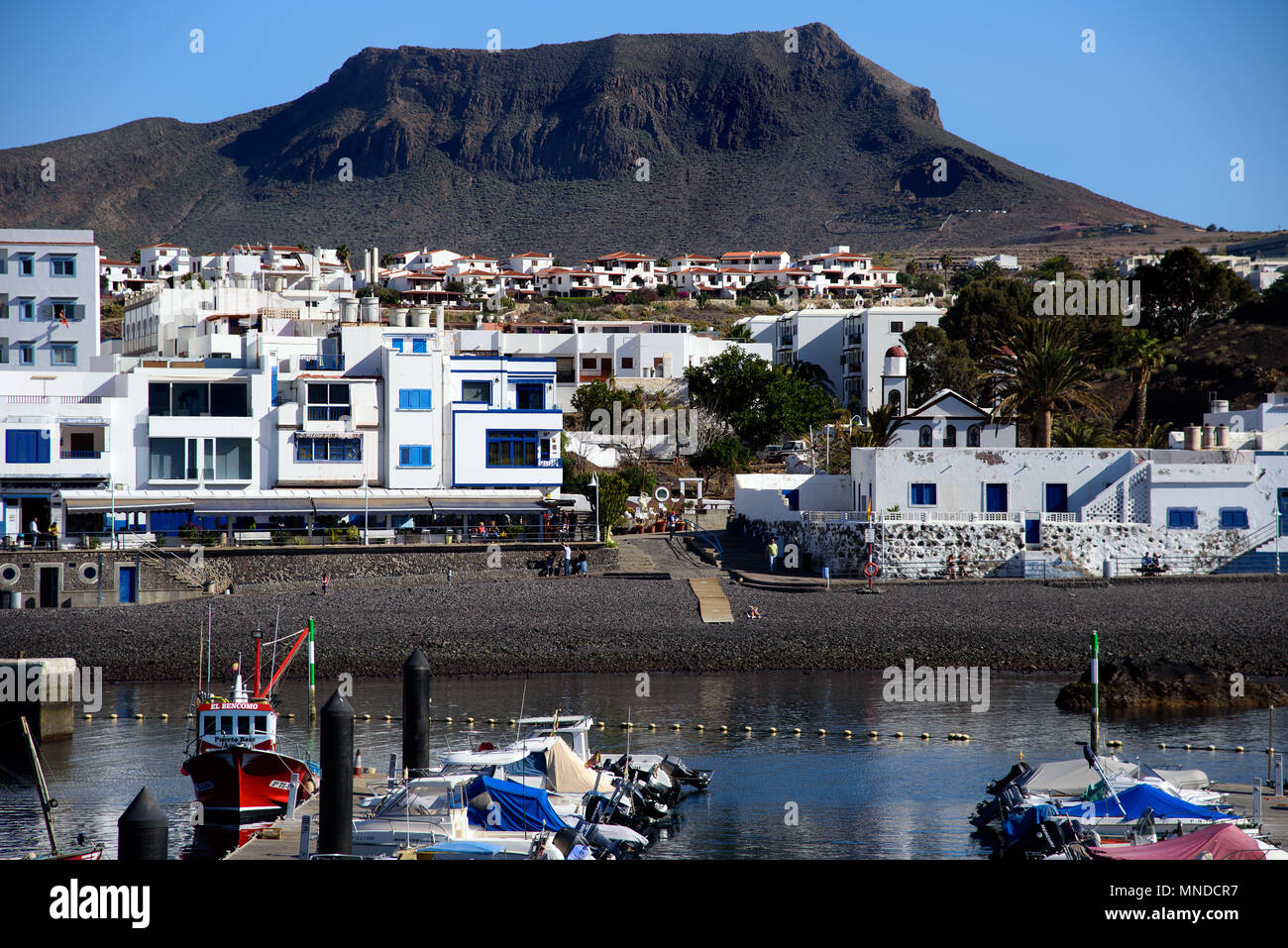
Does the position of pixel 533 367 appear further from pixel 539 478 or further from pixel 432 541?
pixel 432 541

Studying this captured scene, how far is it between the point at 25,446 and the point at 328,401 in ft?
39.8

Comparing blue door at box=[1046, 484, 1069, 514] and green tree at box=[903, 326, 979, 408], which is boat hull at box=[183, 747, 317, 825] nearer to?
blue door at box=[1046, 484, 1069, 514]

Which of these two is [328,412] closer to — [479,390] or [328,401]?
[328,401]

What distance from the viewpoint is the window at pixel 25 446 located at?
55.3 metres

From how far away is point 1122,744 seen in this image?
33.6 metres

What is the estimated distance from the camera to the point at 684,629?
46188mm

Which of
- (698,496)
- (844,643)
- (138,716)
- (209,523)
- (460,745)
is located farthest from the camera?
(698,496)

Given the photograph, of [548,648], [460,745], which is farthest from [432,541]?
[460,745]

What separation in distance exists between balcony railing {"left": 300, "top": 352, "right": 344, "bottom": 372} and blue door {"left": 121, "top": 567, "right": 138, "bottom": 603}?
44.3ft

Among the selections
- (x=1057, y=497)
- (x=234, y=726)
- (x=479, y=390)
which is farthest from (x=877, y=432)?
(x=234, y=726)

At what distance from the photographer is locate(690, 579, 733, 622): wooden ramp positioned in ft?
156

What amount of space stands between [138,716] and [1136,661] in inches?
1130

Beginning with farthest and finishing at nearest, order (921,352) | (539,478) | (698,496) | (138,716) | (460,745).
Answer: (921,352) < (698,496) < (539,478) < (138,716) < (460,745)
